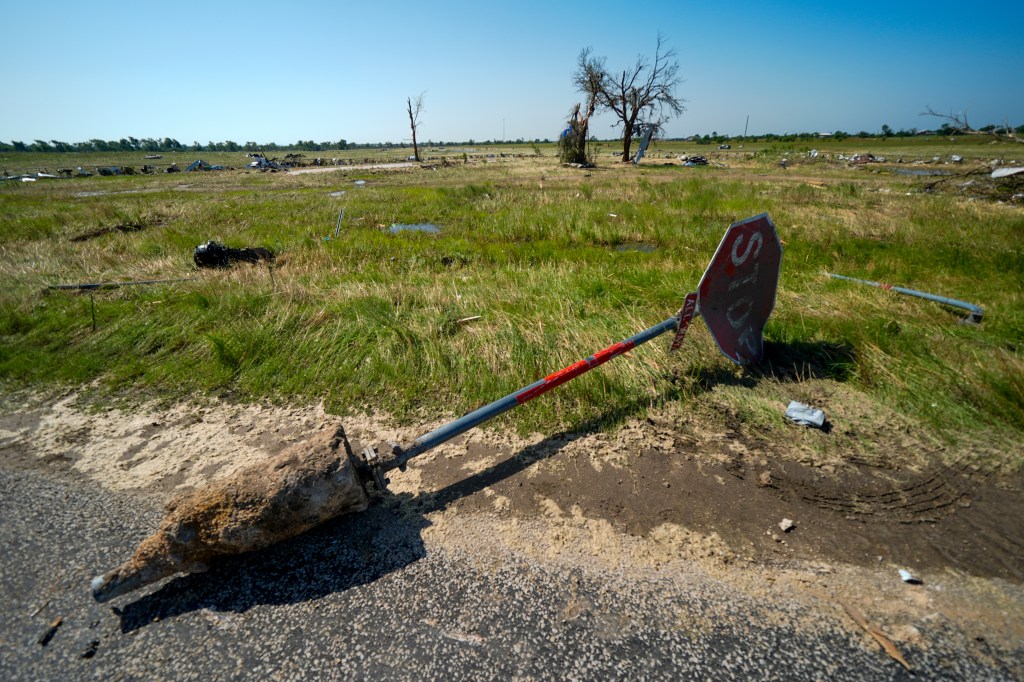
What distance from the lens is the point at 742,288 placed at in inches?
160

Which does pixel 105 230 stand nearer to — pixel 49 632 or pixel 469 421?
pixel 49 632

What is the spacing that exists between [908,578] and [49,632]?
438 cm

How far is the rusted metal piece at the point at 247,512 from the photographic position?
2320mm

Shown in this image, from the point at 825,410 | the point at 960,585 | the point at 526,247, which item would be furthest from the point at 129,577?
the point at 526,247

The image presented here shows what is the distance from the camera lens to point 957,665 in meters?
1.92

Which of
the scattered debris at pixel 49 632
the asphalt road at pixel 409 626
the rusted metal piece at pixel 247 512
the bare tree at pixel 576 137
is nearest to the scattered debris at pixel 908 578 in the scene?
the asphalt road at pixel 409 626

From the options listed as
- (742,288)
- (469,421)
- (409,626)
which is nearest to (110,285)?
(469,421)

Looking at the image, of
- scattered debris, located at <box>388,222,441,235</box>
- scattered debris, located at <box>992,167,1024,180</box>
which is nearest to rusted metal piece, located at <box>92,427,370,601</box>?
scattered debris, located at <box>388,222,441,235</box>

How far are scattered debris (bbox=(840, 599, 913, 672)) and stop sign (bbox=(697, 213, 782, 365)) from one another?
85.6 inches

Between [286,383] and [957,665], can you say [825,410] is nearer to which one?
[957,665]

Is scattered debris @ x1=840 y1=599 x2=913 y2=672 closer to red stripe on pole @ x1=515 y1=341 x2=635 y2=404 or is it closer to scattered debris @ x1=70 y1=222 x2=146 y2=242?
red stripe on pole @ x1=515 y1=341 x2=635 y2=404

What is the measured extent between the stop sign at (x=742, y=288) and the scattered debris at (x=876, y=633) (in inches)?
85.6

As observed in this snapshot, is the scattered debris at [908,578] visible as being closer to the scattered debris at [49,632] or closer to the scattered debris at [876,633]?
the scattered debris at [876,633]

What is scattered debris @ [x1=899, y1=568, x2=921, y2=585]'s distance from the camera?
229 cm
